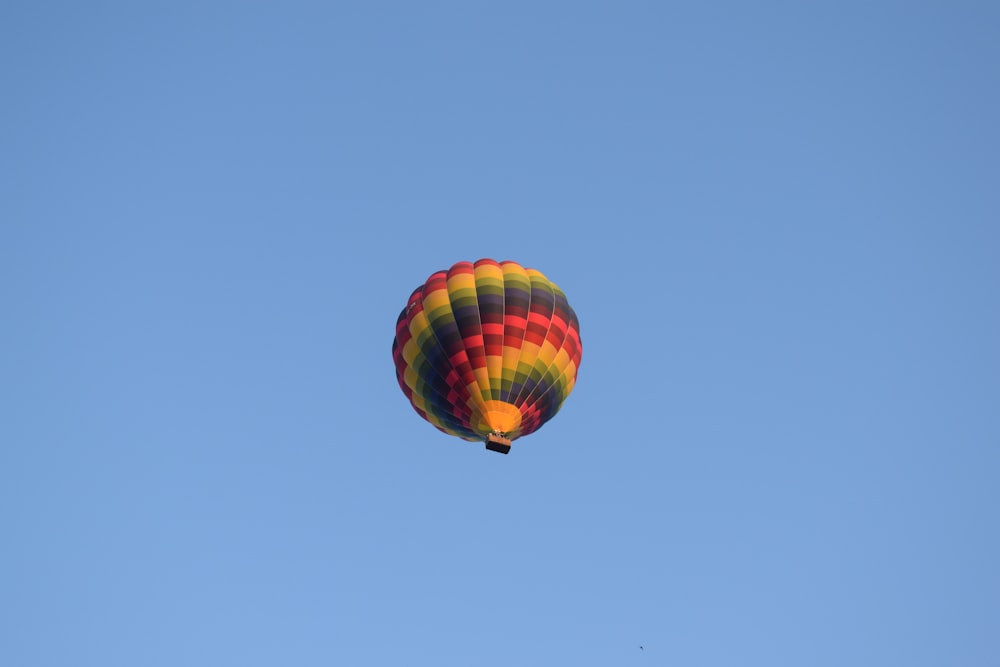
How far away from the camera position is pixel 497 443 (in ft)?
117

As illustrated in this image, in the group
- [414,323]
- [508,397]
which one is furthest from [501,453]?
[414,323]

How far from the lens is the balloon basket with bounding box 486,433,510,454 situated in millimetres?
35562

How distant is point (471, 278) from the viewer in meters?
37.5

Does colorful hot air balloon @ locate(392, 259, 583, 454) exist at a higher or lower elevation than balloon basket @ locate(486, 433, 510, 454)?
higher

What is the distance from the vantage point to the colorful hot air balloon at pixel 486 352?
36.0 metres

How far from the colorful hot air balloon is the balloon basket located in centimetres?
3

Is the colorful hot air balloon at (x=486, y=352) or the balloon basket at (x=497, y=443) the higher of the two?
the colorful hot air balloon at (x=486, y=352)

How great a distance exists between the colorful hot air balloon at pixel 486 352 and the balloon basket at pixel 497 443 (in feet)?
0.09

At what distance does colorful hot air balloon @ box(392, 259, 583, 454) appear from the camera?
36.0 metres

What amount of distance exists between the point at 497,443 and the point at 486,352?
2614 mm

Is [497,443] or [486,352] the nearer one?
[497,443]

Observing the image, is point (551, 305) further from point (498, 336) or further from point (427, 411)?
point (427, 411)

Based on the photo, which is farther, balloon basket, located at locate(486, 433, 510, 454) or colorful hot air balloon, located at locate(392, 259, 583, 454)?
colorful hot air balloon, located at locate(392, 259, 583, 454)

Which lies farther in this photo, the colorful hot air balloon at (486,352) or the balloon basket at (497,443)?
the colorful hot air balloon at (486,352)
